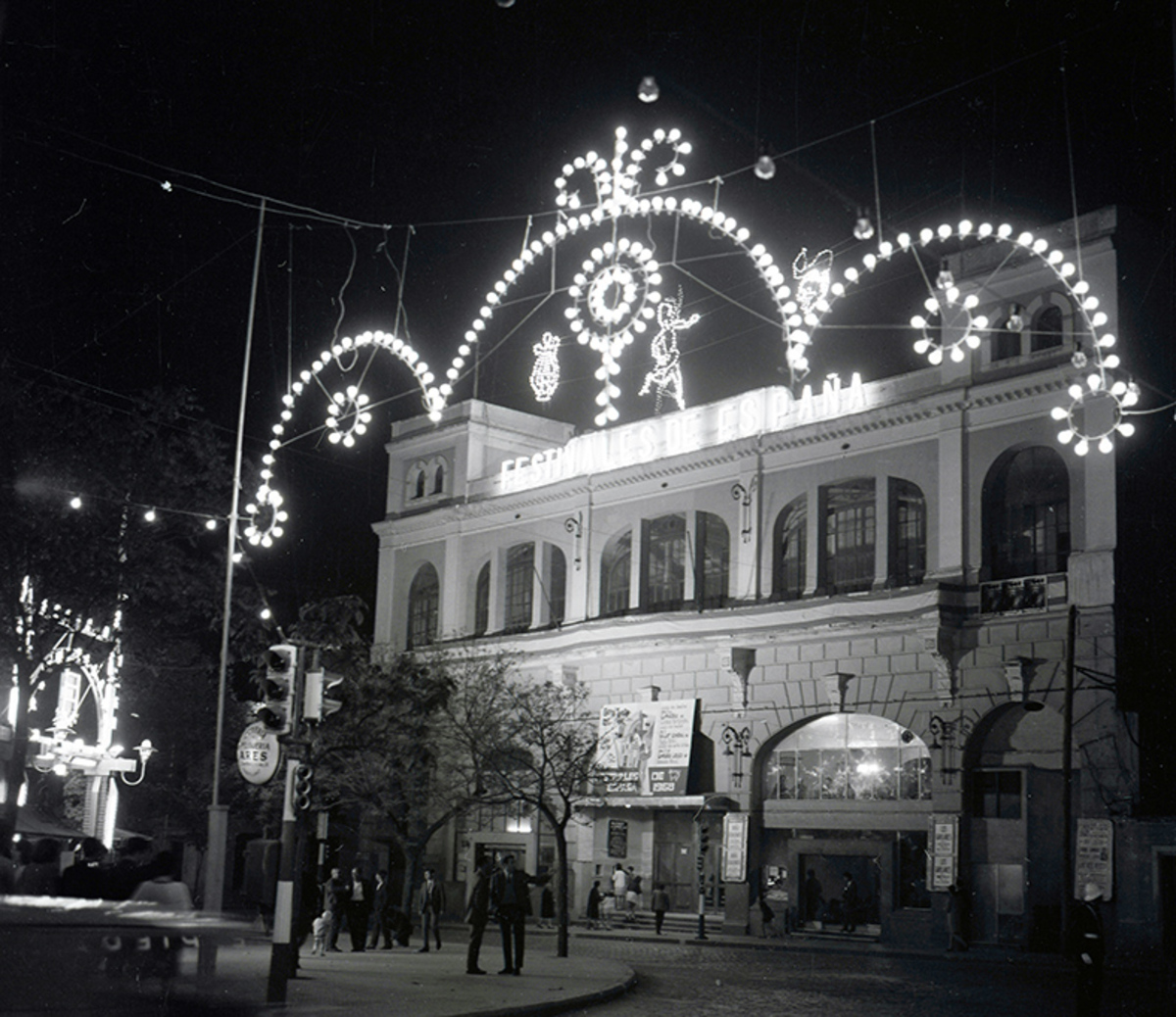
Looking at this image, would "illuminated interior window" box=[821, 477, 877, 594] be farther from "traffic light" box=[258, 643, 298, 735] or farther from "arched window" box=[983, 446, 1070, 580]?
"traffic light" box=[258, 643, 298, 735]

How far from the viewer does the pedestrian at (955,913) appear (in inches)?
1277

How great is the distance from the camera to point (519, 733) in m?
38.3

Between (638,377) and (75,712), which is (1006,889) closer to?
(638,377)

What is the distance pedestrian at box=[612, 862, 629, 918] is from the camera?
40500 mm

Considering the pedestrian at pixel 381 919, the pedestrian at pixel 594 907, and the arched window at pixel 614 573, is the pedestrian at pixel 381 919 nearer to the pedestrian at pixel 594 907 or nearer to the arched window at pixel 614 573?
the pedestrian at pixel 594 907

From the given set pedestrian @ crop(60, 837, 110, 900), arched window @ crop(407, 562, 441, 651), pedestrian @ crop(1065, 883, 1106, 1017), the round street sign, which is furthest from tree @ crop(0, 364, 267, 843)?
pedestrian @ crop(1065, 883, 1106, 1017)

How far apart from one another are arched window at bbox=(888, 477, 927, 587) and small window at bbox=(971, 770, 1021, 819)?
5.07 metres

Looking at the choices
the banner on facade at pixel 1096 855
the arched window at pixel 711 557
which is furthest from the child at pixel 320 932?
the arched window at pixel 711 557

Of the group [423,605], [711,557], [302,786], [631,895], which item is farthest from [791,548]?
[302,786]

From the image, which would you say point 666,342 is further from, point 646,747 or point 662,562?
point 646,747

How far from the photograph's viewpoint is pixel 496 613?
1887 inches

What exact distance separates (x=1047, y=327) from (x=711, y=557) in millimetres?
11937

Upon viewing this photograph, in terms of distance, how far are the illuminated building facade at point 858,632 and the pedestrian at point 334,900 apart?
46.3 feet

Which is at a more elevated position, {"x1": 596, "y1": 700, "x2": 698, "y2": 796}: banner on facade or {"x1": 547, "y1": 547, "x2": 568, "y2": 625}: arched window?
{"x1": 547, "y1": 547, "x2": 568, "y2": 625}: arched window
